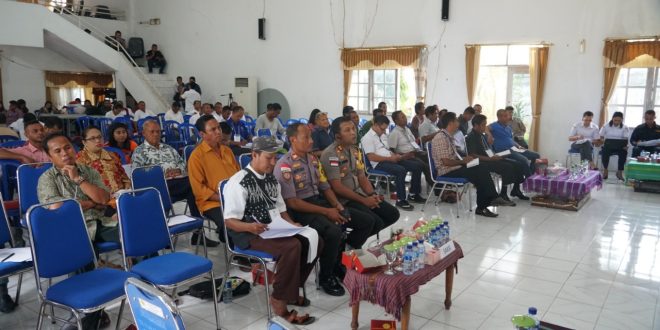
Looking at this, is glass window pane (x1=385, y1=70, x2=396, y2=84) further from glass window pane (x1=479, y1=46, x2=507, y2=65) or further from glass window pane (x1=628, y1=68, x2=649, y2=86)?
glass window pane (x1=628, y1=68, x2=649, y2=86)

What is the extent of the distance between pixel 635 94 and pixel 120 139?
7.95m

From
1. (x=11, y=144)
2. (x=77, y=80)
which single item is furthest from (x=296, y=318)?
(x=77, y=80)

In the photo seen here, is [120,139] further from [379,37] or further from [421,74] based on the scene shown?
[379,37]

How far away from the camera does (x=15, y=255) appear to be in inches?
104

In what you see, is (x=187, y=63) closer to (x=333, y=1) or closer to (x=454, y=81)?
(x=333, y=1)

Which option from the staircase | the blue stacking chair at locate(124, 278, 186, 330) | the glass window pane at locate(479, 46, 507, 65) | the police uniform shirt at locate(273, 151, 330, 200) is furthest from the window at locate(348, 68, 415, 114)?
the blue stacking chair at locate(124, 278, 186, 330)

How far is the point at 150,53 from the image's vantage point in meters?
13.4

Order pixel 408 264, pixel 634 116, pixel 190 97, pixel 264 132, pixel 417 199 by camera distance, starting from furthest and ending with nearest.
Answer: pixel 190 97, pixel 634 116, pixel 264 132, pixel 417 199, pixel 408 264

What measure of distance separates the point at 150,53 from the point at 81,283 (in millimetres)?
12209

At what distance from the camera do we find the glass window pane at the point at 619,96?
27.0 feet

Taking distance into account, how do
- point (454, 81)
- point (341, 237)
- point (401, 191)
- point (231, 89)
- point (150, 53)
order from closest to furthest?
point (341, 237), point (401, 191), point (454, 81), point (231, 89), point (150, 53)

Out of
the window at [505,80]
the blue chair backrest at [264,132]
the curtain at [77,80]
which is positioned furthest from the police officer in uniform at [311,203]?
the curtain at [77,80]

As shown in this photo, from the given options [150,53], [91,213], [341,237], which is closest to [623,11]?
[341,237]

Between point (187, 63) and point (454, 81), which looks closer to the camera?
point (454, 81)
